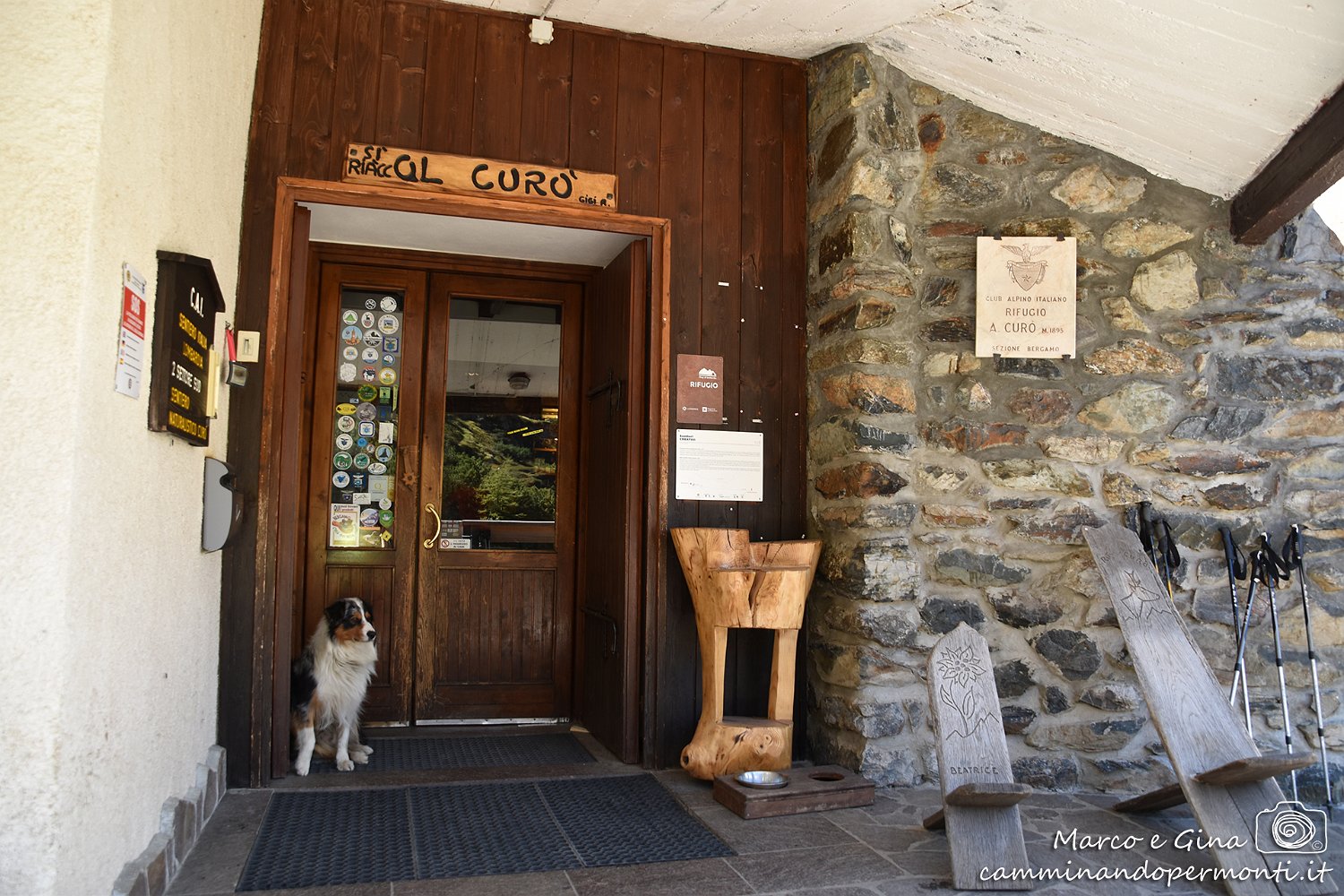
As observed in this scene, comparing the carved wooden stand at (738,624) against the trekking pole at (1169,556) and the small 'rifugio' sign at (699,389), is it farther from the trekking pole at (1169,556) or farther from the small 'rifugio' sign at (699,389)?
the trekking pole at (1169,556)

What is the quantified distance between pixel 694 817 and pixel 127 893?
1.70 meters

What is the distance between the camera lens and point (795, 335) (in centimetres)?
412

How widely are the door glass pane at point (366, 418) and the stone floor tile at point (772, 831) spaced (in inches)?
87.2

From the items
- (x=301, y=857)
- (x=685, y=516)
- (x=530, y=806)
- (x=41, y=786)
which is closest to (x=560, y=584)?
(x=685, y=516)

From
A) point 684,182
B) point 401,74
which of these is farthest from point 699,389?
point 401,74

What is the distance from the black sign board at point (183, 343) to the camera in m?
2.39

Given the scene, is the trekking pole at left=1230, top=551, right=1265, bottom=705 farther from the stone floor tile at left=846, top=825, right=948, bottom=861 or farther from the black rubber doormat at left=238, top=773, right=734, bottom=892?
the black rubber doormat at left=238, top=773, right=734, bottom=892

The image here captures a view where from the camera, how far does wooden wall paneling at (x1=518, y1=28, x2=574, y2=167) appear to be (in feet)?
12.5

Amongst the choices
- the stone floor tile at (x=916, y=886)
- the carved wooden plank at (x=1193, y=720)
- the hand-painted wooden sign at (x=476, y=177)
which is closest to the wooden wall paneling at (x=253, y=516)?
the hand-painted wooden sign at (x=476, y=177)

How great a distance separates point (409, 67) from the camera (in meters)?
3.70

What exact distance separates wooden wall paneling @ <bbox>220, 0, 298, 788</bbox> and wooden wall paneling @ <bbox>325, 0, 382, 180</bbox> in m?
0.19

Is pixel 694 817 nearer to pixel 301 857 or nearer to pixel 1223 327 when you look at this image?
pixel 301 857

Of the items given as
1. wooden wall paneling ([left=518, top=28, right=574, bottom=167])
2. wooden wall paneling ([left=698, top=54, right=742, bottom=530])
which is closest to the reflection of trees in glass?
wooden wall paneling ([left=698, top=54, right=742, bottom=530])

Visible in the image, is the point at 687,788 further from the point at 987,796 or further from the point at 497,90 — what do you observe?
the point at 497,90
